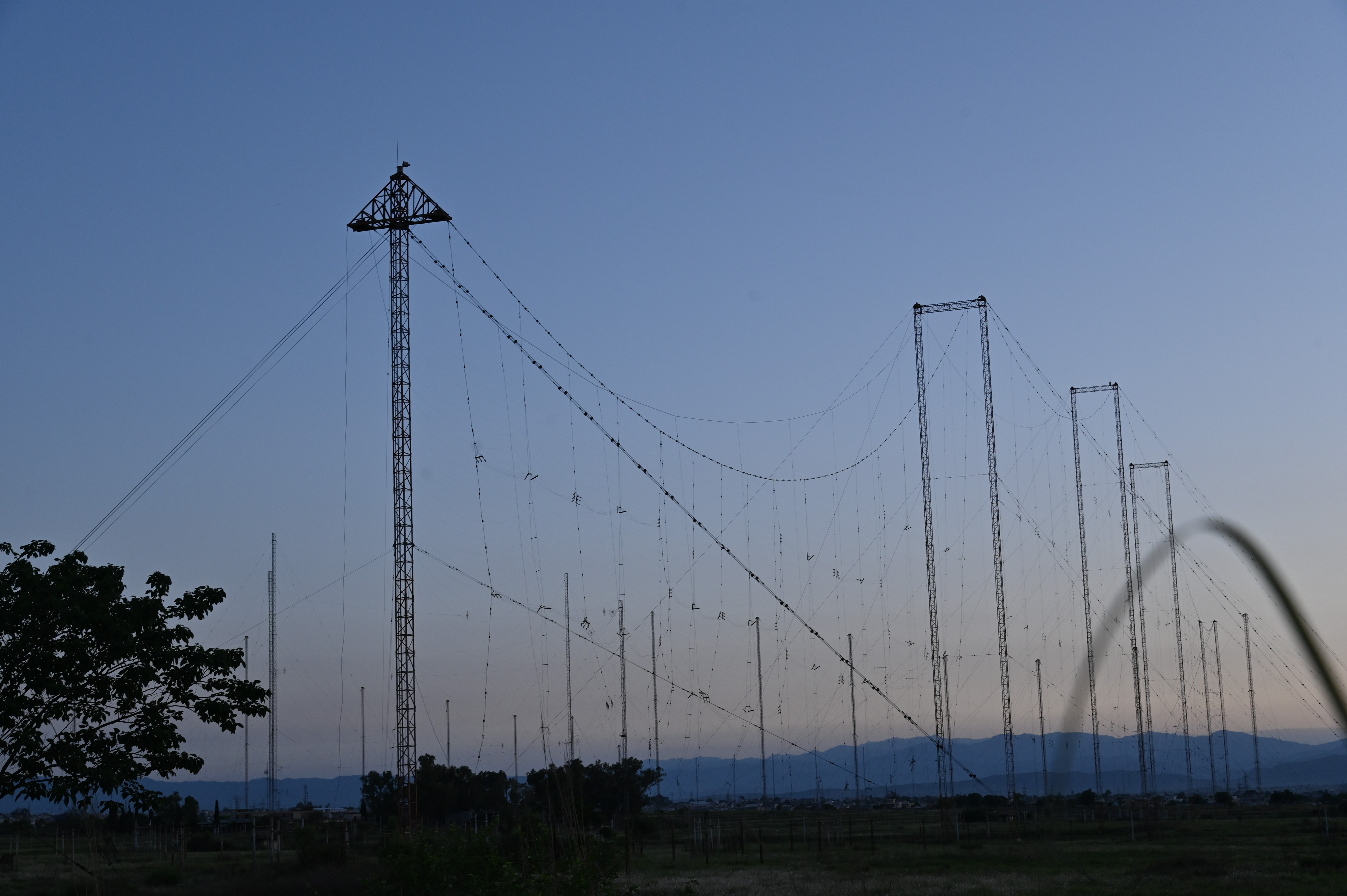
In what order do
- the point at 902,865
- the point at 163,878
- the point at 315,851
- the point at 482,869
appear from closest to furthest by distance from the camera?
the point at 482,869
the point at 163,878
the point at 315,851
the point at 902,865

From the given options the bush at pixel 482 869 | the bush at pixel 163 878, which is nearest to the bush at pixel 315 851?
the bush at pixel 163 878

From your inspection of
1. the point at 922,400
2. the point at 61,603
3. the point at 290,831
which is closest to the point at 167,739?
the point at 61,603

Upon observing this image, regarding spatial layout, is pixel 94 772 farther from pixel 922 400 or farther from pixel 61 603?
pixel 922 400

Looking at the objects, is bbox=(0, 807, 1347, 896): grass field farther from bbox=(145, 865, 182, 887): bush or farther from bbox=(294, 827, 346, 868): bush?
bbox=(294, 827, 346, 868): bush

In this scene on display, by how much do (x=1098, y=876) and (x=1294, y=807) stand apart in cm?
6176

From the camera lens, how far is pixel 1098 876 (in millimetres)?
38531

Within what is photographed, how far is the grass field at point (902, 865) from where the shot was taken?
3456 centimetres

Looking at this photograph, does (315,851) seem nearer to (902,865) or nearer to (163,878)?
(163,878)

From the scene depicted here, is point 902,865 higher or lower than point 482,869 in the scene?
lower

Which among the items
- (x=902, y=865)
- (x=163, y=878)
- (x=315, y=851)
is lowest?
(x=902, y=865)

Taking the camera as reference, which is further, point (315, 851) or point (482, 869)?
point (315, 851)

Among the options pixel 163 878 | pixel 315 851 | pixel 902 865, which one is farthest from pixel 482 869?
pixel 902 865

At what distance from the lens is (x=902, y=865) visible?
4494 cm

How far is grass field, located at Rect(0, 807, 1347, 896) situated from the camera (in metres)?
34.6
